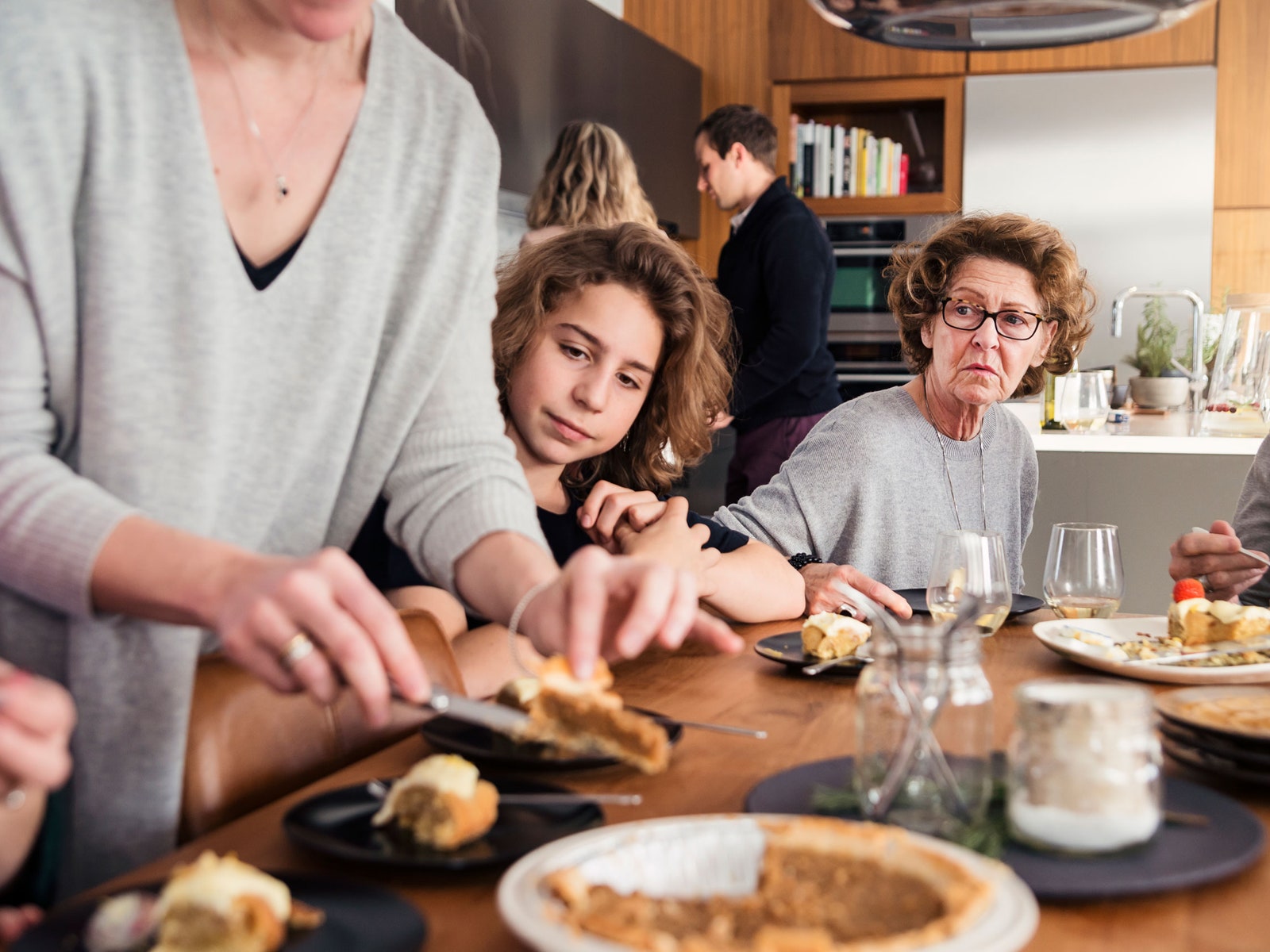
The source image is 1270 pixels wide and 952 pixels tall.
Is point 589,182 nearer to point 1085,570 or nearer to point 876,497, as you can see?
point 876,497

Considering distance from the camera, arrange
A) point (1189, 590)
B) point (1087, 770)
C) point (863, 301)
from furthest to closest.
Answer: point (863, 301) → point (1189, 590) → point (1087, 770)

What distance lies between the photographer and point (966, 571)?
1378 mm

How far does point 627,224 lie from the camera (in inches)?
79.5

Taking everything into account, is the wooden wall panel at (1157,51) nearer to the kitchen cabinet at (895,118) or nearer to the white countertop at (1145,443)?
the kitchen cabinet at (895,118)

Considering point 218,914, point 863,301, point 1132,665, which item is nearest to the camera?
point 218,914

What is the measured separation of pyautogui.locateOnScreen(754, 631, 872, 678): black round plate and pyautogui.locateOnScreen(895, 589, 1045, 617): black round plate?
0.93ft

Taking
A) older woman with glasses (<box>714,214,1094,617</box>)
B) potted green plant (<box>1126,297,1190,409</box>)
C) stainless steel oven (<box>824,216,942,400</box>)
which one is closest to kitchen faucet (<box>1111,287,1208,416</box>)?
potted green plant (<box>1126,297,1190,409</box>)

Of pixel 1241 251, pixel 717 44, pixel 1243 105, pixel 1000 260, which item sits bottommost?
pixel 1000 260

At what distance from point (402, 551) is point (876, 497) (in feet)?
3.33

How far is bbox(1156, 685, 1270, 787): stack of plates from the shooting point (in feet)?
3.05

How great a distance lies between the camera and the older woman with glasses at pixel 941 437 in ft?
7.43

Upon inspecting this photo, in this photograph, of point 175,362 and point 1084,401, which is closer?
point 175,362

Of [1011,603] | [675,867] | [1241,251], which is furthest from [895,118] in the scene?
[675,867]

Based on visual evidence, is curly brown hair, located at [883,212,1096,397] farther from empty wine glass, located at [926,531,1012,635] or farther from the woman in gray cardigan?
the woman in gray cardigan
